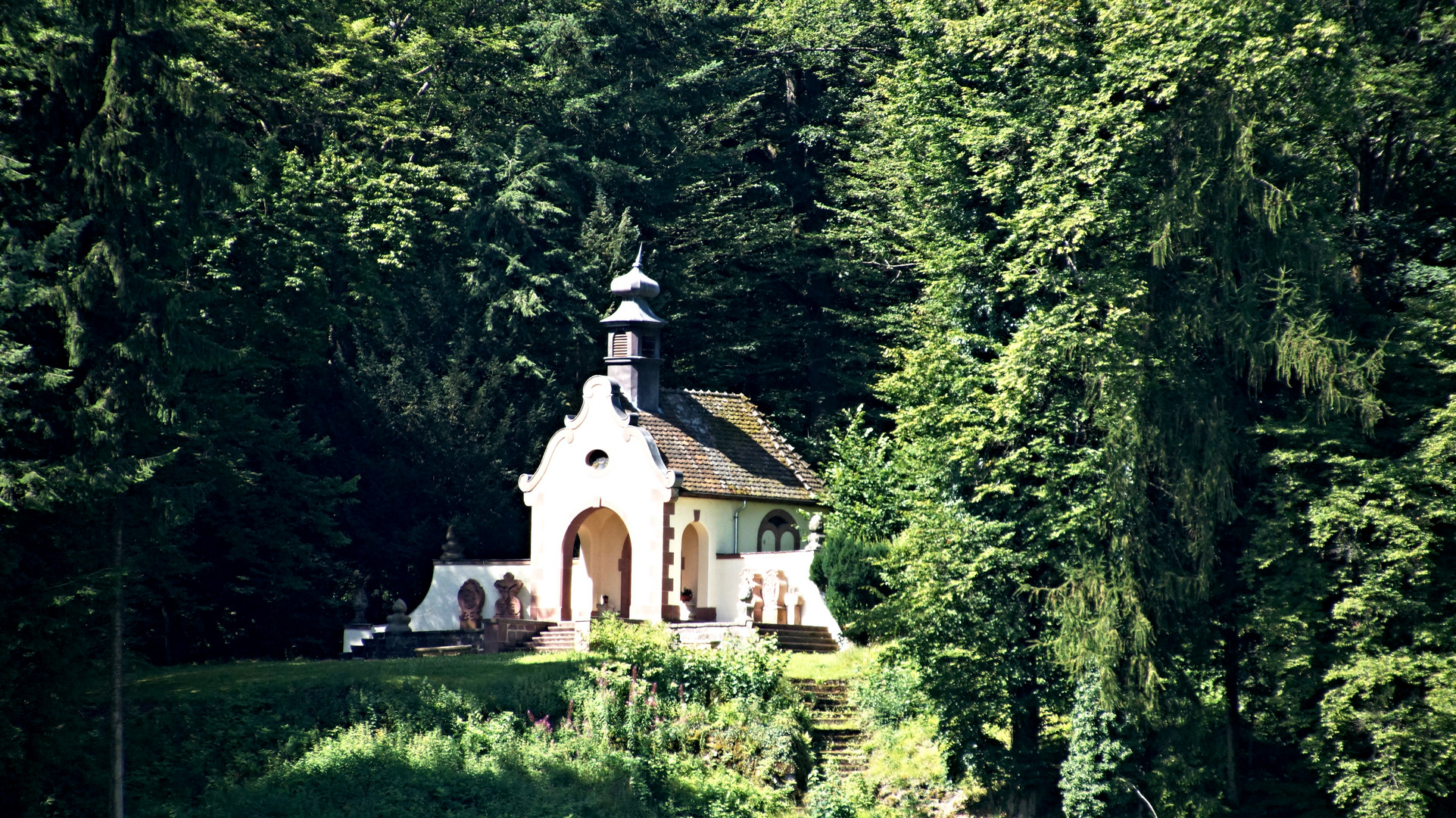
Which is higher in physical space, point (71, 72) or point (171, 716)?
point (71, 72)

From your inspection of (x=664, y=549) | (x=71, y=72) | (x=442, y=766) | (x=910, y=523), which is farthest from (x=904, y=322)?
(x=71, y=72)

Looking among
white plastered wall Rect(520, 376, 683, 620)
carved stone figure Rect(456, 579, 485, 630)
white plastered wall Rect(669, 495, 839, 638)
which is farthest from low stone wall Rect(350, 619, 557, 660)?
white plastered wall Rect(669, 495, 839, 638)

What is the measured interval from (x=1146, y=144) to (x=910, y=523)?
24.2 ft

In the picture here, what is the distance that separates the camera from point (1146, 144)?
930 inches

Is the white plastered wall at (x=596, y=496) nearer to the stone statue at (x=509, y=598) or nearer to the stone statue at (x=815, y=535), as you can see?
the stone statue at (x=509, y=598)

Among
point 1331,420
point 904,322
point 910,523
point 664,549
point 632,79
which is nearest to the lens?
point 1331,420

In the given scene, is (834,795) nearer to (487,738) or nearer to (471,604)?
(487,738)

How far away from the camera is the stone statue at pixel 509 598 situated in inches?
1249

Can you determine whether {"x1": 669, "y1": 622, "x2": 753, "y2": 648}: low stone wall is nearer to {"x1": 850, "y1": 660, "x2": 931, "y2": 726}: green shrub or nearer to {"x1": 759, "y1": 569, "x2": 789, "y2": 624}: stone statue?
{"x1": 759, "y1": 569, "x2": 789, "y2": 624}: stone statue

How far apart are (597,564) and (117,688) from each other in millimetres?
14522

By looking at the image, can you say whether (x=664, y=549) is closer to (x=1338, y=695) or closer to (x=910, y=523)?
(x=910, y=523)

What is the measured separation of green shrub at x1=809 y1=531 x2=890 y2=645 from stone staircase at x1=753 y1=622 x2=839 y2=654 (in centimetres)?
46

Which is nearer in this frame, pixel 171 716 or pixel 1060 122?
pixel 171 716

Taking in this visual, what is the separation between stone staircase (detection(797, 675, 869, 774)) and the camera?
2502 cm
